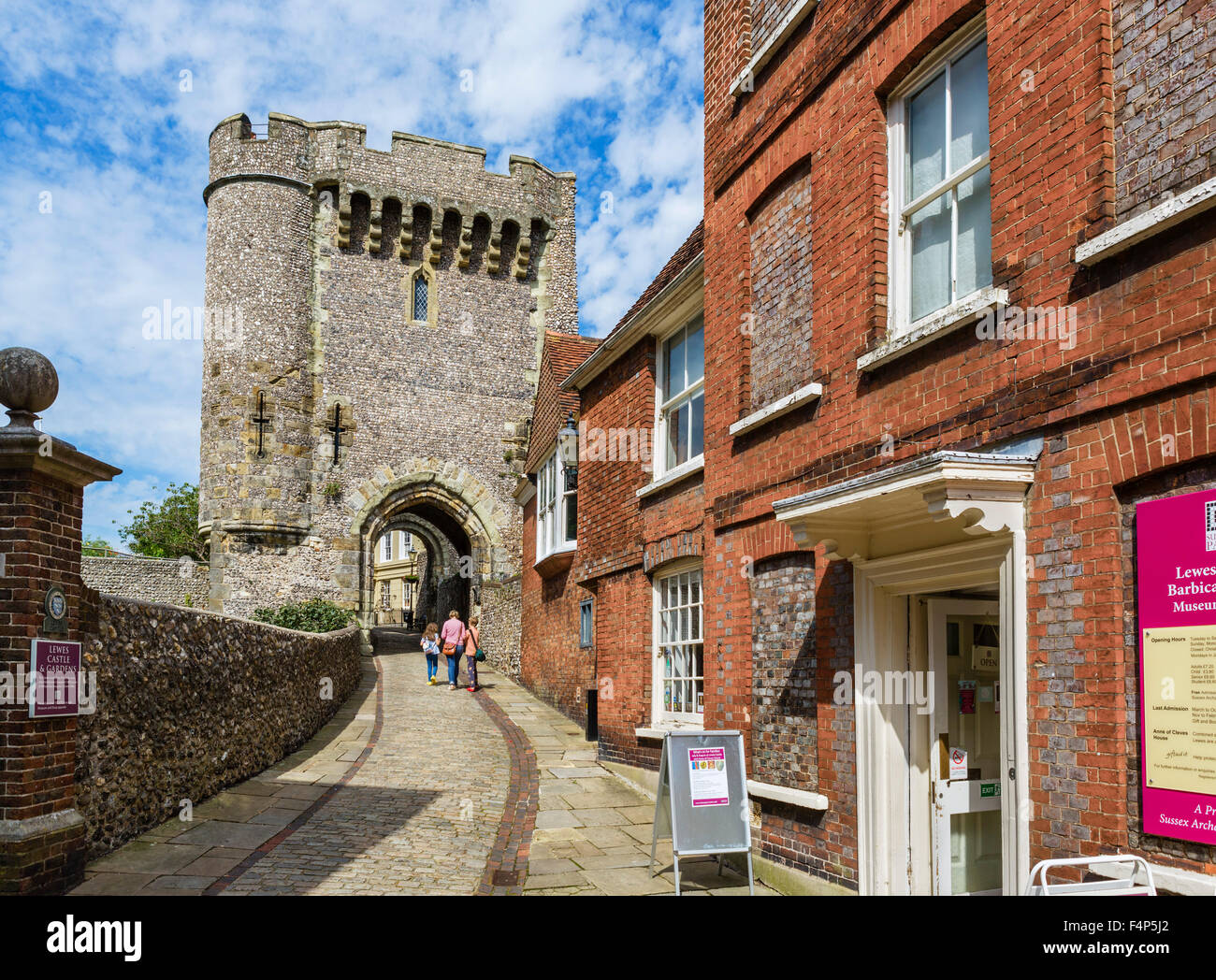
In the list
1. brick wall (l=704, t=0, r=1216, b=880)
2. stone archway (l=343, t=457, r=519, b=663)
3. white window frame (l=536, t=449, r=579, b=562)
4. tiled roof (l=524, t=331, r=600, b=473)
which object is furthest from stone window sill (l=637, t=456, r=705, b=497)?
stone archway (l=343, t=457, r=519, b=663)

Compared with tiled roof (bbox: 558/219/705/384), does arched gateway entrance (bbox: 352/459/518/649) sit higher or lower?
lower

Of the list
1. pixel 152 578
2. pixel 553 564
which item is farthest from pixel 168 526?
pixel 553 564

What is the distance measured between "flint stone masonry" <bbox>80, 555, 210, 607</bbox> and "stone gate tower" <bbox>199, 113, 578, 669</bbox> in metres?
3.10

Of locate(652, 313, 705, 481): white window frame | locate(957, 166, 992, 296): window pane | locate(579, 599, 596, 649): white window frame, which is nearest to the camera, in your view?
locate(957, 166, 992, 296): window pane

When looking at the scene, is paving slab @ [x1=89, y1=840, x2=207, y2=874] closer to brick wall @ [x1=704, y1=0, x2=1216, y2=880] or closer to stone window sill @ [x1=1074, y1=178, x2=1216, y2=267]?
brick wall @ [x1=704, y1=0, x2=1216, y2=880]

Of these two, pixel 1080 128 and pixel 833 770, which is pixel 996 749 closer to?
pixel 833 770

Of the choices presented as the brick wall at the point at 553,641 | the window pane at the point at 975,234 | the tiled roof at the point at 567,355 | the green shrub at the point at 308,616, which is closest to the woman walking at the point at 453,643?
the brick wall at the point at 553,641

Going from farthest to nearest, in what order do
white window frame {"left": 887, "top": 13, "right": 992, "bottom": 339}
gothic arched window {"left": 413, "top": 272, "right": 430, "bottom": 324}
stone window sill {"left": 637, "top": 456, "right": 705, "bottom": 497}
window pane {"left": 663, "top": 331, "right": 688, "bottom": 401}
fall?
gothic arched window {"left": 413, "top": 272, "right": 430, "bottom": 324} → window pane {"left": 663, "top": 331, "right": 688, "bottom": 401} → stone window sill {"left": 637, "top": 456, "right": 705, "bottom": 497} → white window frame {"left": 887, "top": 13, "right": 992, "bottom": 339}

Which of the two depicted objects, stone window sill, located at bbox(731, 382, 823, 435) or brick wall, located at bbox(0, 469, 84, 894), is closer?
brick wall, located at bbox(0, 469, 84, 894)

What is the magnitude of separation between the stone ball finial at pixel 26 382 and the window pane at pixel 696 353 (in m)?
6.16

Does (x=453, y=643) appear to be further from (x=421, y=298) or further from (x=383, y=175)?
(x=383, y=175)

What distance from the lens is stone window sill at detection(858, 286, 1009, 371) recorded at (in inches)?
210

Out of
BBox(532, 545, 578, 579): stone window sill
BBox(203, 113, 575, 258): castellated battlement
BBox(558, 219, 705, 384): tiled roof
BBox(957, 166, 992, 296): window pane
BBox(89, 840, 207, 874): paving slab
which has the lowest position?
BBox(89, 840, 207, 874): paving slab

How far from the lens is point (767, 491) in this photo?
25.8ft
